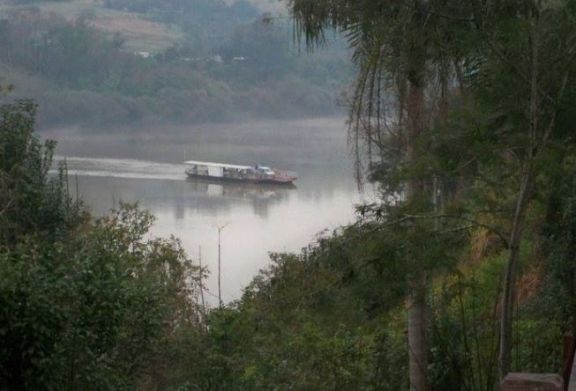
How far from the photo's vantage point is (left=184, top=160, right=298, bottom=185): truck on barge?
29.4m

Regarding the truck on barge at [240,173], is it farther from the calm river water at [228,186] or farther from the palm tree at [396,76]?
the palm tree at [396,76]

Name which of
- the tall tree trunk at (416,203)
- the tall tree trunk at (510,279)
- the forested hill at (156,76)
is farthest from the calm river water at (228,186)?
the tall tree trunk at (510,279)

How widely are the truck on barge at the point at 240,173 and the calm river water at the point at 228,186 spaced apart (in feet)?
0.90

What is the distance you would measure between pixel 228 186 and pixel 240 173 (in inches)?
20.4

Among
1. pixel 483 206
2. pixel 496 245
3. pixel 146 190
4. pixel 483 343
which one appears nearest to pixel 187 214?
pixel 146 190

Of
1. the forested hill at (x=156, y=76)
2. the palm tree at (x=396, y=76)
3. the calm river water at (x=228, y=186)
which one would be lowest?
the calm river water at (x=228, y=186)

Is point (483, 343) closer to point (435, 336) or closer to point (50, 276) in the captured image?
point (435, 336)

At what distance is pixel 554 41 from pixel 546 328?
2.44 meters

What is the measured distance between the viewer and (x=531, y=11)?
5047 millimetres

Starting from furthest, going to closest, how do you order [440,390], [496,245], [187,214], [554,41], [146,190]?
[146,190], [187,214], [496,245], [440,390], [554,41]

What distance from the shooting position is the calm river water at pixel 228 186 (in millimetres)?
22438

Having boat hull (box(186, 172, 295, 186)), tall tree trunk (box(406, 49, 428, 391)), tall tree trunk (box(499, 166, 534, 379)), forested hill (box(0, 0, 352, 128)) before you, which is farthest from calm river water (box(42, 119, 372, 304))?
tall tree trunk (box(499, 166, 534, 379))

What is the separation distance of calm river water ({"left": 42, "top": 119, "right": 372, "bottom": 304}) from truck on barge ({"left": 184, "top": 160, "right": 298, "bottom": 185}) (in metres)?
0.27

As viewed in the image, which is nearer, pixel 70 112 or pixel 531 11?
pixel 531 11
